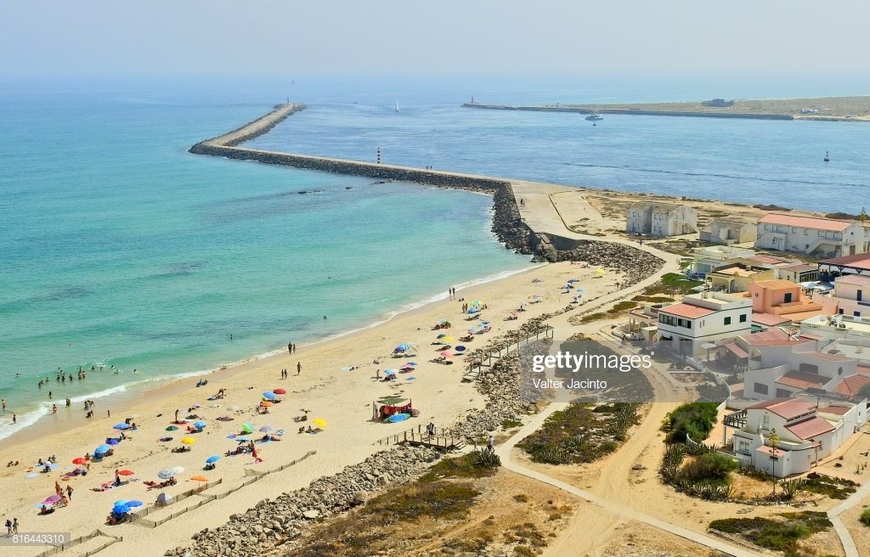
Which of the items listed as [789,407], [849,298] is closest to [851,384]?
[789,407]

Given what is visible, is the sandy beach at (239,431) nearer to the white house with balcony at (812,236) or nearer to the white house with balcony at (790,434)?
the white house with balcony at (790,434)

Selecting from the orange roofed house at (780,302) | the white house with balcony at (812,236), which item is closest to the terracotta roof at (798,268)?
the orange roofed house at (780,302)

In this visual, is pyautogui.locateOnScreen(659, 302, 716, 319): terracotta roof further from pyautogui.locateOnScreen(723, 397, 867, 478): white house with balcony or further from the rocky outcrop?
the rocky outcrop

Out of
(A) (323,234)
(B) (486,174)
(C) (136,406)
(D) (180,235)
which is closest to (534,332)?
(C) (136,406)

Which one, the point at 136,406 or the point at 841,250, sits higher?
the point at 841,250

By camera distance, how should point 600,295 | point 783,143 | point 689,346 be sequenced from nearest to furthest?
point 689,346 → point 600,295 → point 783,143

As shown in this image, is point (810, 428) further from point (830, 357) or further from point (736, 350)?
point (736, 350)

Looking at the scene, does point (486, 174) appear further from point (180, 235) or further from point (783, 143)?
point (783, 143)

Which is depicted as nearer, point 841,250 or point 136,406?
point 136,406

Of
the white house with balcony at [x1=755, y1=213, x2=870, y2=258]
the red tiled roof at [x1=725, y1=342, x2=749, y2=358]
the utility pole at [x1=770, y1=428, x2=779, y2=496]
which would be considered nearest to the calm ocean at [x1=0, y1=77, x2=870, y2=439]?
the white house with balcony at [x1=755, y1=213, x2=870, y2=258]
